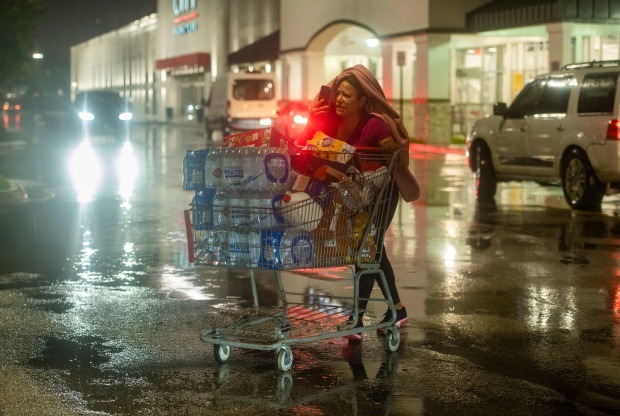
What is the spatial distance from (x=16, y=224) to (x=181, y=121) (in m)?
63.0

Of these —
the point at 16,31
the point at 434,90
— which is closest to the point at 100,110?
the point at 16,31

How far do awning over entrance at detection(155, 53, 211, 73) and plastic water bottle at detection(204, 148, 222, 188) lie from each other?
2634 inches

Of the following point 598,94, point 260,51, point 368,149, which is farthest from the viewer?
point 260,51

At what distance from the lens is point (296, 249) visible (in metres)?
→ 6.86

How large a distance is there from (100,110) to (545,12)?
2305 cm

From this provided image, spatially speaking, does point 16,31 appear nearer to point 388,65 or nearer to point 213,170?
point 388,65

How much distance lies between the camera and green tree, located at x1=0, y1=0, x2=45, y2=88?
129 feet

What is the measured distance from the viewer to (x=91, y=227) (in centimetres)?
1484

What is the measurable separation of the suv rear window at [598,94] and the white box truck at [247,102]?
26201 mm

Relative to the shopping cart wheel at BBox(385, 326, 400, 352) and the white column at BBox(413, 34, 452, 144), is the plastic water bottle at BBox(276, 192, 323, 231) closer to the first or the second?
the shopping cart wheel at BBox(385, 326, 400, 352)

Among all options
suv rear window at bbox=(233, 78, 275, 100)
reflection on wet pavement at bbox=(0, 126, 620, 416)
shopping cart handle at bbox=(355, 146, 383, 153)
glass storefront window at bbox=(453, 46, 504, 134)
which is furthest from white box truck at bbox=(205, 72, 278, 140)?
shopping cart handle at bbox=(355, 146, 383, 153)

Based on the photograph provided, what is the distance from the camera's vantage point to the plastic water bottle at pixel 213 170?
6887 millimetres

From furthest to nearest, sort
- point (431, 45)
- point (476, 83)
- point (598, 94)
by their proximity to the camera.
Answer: point (476, 83) → point (431, 45) → point (598, 94)

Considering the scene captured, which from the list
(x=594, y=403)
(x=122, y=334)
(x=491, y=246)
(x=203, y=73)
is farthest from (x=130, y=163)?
(x=203, y=73)
